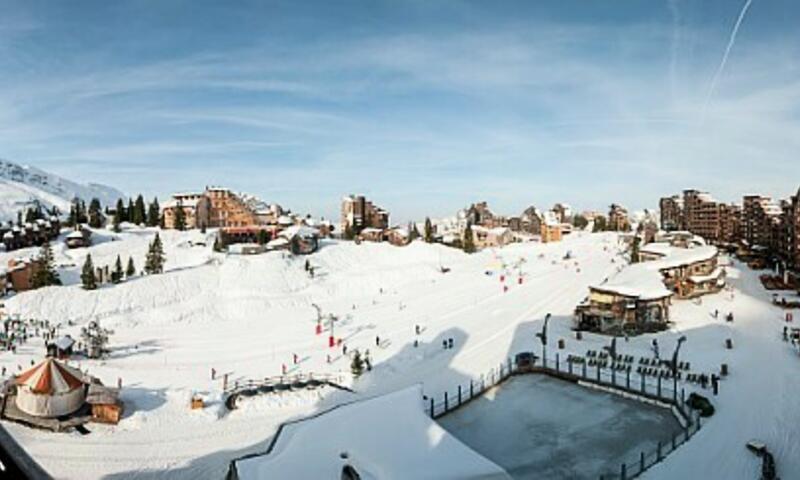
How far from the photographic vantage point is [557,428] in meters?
22.4

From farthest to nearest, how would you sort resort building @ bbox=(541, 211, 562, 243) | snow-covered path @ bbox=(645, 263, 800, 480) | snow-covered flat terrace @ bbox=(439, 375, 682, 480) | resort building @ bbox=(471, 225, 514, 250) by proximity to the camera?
resort building @ bbox=(541, 211, 562, 243) → resort building @ bbox=(471, 225, 514, 250) → snow-covered flat terrace @ bbox=(439, 375, 682, 480) → snow-covered path @ bbox=(645, 263, 800, 480)

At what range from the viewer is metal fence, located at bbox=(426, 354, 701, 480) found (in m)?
19.5

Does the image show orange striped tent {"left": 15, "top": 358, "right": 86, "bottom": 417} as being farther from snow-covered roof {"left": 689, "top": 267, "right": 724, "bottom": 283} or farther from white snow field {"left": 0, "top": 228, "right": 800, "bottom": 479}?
snow-covered roof {"left": 689, "top": 267, "right": 724, "bottom": 283}

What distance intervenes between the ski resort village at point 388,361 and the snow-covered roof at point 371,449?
0.21ft

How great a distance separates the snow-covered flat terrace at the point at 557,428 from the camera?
19438mm

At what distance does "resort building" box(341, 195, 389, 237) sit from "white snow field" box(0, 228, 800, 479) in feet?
78.9

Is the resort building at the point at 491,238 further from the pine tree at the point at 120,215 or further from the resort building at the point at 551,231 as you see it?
the pine tree at the point at 120,215

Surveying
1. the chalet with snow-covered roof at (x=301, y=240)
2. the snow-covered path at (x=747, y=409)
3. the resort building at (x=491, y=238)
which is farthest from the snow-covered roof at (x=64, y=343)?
the resort building at (x=491, y=238)

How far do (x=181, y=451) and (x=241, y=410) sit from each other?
14.8ft

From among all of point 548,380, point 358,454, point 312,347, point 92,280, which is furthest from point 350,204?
point 358,454

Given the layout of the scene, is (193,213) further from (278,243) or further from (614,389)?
(614,389)

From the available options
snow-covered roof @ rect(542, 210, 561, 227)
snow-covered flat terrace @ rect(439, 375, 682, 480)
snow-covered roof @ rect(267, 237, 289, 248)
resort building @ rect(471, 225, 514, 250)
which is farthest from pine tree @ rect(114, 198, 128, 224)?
snow-covered flat terrace @ rect(439, 375, 682, 480)

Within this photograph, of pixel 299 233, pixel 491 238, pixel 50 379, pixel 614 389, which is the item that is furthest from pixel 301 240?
pixel 614 389

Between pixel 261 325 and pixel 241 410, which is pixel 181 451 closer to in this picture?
pixel 241 410
